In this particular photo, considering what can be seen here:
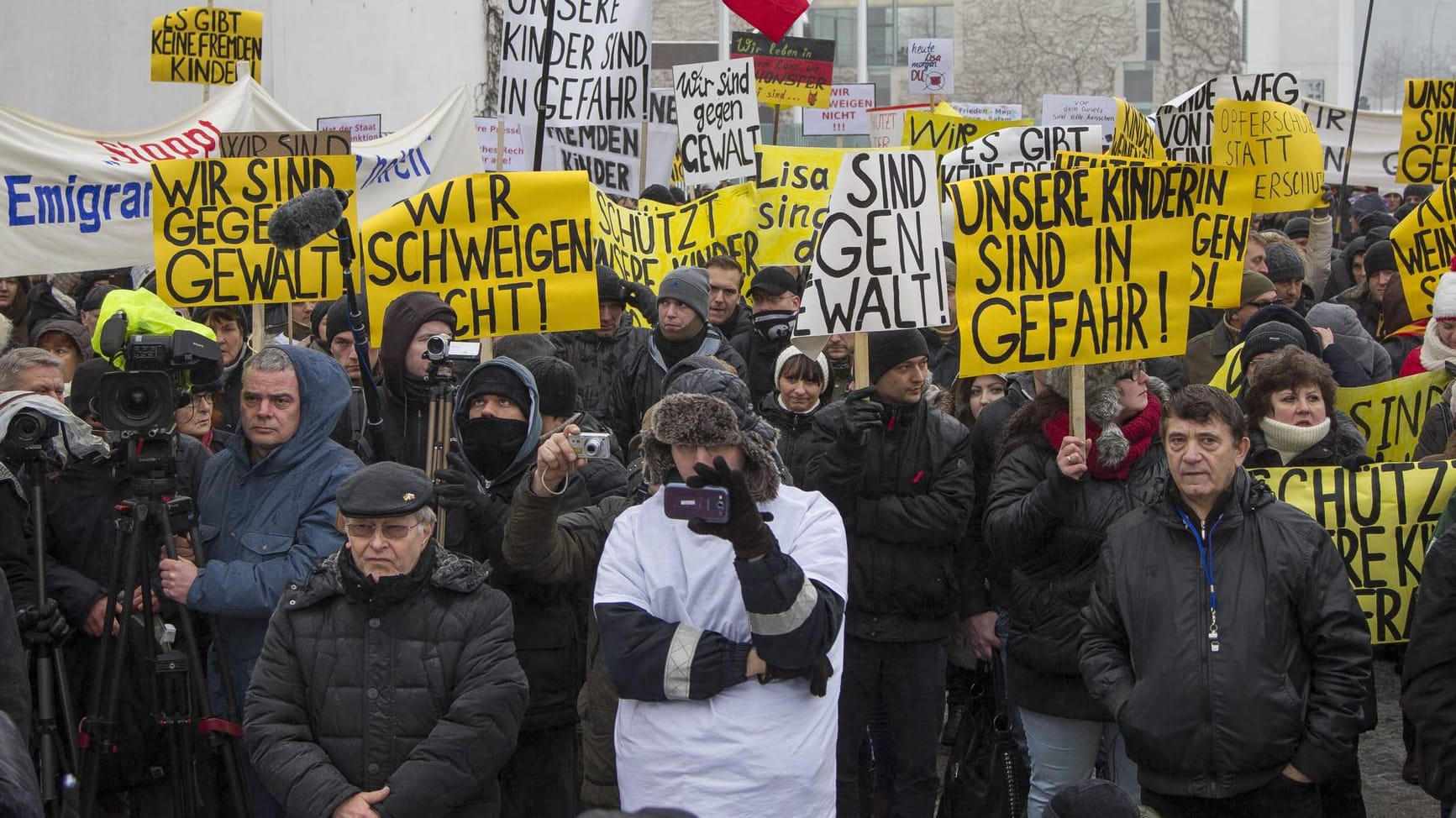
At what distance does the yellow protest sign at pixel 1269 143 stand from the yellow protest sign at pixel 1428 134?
0.57 meters

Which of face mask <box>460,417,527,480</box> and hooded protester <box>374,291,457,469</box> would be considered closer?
face mask <box>460,417,527,480</box>

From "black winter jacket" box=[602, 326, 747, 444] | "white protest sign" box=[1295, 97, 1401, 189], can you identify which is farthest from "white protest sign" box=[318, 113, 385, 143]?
"white protest sign" box=[1295, 97, 1401, 189]

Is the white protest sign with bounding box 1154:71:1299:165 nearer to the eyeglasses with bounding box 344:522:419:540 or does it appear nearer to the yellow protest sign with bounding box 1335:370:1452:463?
the yellow protest sign with bounding box 1335:370:1452:463

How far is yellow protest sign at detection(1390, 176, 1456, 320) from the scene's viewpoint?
8023mm

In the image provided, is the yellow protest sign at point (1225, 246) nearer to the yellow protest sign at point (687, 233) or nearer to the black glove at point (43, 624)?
the black glove at point (43, 624)

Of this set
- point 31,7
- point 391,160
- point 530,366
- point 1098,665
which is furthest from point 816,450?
point 31,7

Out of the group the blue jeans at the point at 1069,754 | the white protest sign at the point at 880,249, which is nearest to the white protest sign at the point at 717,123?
the white protest sign at the point at 880,249

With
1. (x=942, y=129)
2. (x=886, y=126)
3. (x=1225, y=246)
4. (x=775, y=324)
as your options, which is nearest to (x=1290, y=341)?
(x=1225, y=246)

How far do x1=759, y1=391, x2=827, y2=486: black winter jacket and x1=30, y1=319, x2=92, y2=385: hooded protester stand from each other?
3501 mm

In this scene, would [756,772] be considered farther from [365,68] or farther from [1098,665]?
[365,68]

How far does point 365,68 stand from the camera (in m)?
19.7

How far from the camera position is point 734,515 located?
144 inches

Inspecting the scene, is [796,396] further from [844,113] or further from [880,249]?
[844,113]

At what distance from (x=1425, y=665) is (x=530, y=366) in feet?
9.33
